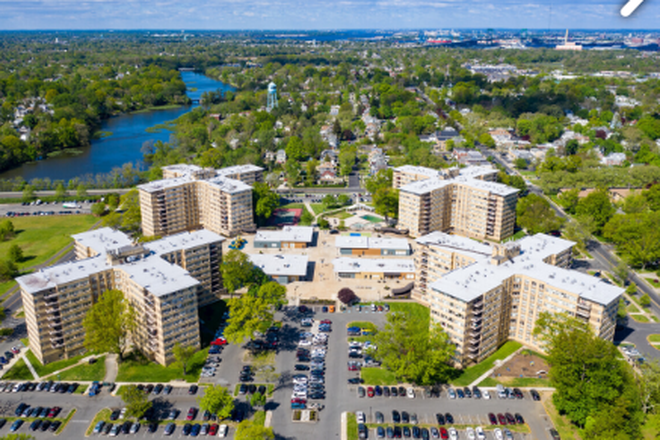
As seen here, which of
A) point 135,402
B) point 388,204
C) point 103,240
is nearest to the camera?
point 135,402

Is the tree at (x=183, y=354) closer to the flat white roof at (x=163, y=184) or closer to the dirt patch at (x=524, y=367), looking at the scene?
the dirt patch at (x=524, y=367)

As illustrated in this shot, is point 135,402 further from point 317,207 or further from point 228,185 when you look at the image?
point 317,207

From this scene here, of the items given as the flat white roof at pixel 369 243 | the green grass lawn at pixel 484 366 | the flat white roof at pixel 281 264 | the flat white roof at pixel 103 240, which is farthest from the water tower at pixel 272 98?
the green grass lawn at pixel 484 366

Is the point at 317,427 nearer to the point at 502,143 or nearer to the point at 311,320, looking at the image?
the point at 311,320

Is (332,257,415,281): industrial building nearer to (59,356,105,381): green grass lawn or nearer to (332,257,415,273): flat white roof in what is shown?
(332,257,415,273): flat white roof

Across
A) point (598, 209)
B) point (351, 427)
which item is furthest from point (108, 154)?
point (351, 427)
